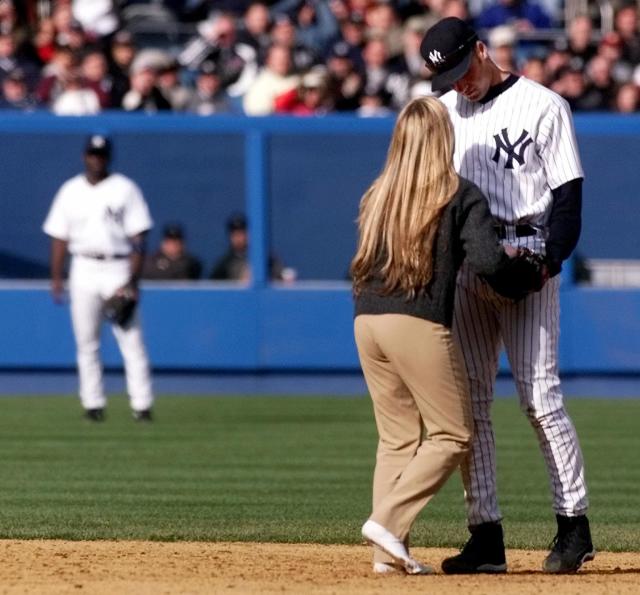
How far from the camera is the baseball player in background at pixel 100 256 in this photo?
12.2m

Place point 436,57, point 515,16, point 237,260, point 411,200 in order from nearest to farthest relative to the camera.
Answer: point 411,200
point 436,57
point 237,260
point 515,16

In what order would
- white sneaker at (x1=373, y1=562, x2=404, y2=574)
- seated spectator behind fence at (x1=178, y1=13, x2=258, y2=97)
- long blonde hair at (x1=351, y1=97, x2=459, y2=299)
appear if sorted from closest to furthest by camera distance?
1. long blonde hair at (x1=351, y1=97, x2=459, y2=299)
2. white sneaker at (x1=373, y1=562, x2=404, y2=574)
3. seated spectator behind fence at (x1=178, y1=13, x2=258, y2=97)

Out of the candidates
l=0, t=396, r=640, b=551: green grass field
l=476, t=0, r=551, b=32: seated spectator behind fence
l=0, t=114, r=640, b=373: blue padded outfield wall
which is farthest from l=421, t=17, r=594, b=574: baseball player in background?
l=476, t=0, r=551, b=32: seated spectator behind fence

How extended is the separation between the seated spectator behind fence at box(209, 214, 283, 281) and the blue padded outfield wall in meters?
0.08

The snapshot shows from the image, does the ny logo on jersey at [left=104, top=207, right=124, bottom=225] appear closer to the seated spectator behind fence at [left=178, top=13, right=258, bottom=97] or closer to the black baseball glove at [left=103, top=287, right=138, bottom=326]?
the black baseball glove at [left=103, top=287, right=138, bottom=326]

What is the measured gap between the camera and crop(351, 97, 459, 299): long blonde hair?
17.3ft

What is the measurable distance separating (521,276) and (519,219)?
A: 309mm

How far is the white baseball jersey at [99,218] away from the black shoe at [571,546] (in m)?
7.01

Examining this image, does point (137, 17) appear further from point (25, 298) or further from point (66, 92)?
point (25, 298)

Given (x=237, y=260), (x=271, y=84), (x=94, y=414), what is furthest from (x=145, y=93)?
(x=94, y=414)

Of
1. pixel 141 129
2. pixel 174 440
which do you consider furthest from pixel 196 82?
pixel 174 440

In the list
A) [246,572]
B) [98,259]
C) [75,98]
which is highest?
[75,98]

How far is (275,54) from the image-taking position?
15938 mm

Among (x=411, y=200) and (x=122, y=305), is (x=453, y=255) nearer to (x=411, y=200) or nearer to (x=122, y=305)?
(x=411, y=200)
